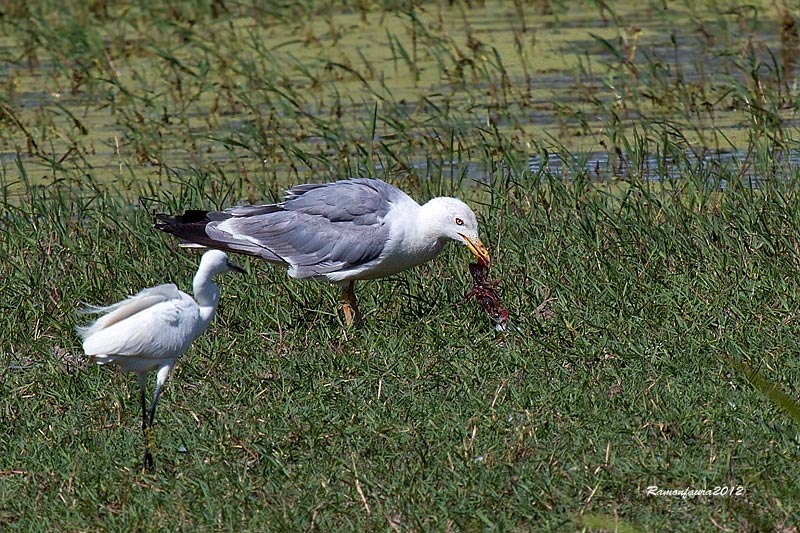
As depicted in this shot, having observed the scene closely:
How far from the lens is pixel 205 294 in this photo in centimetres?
408

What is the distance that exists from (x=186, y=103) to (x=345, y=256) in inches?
178

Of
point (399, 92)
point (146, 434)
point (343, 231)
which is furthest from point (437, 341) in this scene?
point (399, 92)

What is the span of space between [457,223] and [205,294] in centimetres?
137

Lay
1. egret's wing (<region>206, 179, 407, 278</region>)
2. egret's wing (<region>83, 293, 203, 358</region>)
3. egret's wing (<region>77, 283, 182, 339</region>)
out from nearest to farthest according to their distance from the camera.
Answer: egret's wing (<region>83, 293, 203, 358</region>) < egret's wing (<region>77, 283, 182, 339</region>) < egret's wing (<region>206, 179, 407, 278</region>)

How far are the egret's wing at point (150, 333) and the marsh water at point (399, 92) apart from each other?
120 inches

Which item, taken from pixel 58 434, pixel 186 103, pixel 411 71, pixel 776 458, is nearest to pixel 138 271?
pixel 58 434

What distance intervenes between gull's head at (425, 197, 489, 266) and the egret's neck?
1.30 m

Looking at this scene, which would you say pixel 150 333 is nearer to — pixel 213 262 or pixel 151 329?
pixel 151 329

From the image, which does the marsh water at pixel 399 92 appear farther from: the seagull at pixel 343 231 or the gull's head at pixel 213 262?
the gull's head at pixel 213 262

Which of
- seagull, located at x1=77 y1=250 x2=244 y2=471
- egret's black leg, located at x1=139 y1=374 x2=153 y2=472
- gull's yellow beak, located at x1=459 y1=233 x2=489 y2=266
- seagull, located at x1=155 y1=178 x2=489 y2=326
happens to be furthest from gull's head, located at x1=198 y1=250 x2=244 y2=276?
gull's yellow beak, located at x1=459 y1=233 x2=489 y2=266

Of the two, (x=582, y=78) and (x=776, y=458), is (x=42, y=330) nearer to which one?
(x=776, y=458)

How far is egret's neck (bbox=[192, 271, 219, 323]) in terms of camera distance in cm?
405

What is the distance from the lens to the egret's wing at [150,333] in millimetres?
3789

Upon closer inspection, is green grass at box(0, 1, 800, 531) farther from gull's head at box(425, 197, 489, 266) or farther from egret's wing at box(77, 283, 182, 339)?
egret's wing at box(77, 283, 182, 339)
